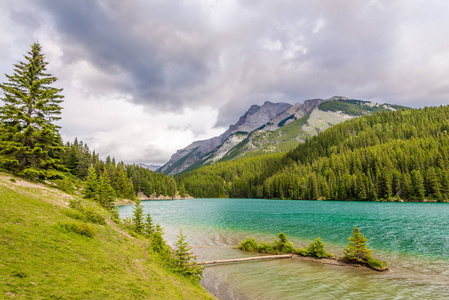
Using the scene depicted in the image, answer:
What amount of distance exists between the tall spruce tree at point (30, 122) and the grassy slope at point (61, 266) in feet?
54.2

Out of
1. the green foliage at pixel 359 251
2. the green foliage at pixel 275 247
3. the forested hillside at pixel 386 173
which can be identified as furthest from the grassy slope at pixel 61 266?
the forested hillside at pixel 386 173

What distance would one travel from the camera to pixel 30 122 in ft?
107

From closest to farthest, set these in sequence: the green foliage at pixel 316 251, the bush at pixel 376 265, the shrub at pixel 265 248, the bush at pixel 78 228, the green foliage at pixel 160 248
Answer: the bush at pixel 78 228 < the green foliage at pixel 160 248 < the bush at pixel 376 265 < the green foliage at pixel 316 251 < the shrub at pixel 265 248

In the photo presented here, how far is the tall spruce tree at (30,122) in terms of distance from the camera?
3085 centimetres

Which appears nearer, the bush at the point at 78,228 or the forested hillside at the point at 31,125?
the bush at the point at 78,228

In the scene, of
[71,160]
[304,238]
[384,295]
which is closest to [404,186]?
[304,238]

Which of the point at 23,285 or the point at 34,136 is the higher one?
the point at 34,136

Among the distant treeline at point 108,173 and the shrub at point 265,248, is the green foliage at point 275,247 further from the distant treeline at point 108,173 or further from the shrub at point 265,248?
the distant treeline at point 108,173

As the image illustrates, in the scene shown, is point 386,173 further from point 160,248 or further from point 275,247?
point 160,248

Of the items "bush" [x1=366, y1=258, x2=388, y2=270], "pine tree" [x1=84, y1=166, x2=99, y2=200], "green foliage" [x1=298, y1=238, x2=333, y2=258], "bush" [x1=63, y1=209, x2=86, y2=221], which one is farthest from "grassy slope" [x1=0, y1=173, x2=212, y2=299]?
"pine tree" [x1=84, y1=166, x2=99, y2=200]

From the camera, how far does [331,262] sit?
2531 cm

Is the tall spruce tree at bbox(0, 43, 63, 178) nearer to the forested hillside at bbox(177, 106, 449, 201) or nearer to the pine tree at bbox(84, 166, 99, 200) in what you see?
the pine tree at bbox(84, 166, 99, 200)

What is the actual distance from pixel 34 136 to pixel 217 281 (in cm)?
3544

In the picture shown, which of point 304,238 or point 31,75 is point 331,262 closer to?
point 304,238
